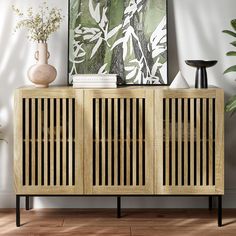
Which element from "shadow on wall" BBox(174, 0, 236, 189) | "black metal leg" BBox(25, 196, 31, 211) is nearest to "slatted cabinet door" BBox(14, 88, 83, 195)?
"black metal leg" BBox(25, 196, 31, 211)

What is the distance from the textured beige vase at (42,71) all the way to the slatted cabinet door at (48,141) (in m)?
0.13

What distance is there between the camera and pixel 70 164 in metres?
4.32

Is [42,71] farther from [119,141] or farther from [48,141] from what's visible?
[119,141]

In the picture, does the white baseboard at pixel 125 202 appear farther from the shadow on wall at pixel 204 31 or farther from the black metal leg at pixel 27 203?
the shadow on wall at pixel 204 31

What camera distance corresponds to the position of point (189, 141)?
14.2 ft

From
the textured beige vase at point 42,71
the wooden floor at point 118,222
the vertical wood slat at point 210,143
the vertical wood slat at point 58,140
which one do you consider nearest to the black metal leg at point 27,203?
the wooden floor at point 118,222

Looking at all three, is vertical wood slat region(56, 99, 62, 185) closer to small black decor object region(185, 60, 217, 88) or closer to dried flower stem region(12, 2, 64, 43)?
dried flower stem region(12, 2, 64, 43)

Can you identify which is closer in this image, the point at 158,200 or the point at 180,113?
the point at 180,113

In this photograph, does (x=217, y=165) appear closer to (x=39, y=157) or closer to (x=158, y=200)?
(x=158, y=200)

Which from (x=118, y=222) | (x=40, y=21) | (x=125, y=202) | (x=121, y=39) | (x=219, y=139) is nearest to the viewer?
(x=219, y=139)

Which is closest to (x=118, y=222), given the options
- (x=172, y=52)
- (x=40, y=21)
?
(x=172, y=52)

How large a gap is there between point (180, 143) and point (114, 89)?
0.55 m

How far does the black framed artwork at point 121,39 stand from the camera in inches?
184

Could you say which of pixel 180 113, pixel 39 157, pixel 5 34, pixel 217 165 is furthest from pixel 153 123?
pixel 5 34
